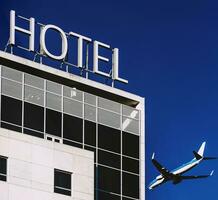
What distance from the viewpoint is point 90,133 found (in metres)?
109

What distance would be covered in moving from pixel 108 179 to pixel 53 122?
6.94 meters

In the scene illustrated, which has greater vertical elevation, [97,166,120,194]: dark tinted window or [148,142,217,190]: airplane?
[148,142,217,190]: airplane

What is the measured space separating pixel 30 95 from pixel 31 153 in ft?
29.4

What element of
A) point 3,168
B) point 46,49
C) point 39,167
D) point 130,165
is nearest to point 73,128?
point 130,165

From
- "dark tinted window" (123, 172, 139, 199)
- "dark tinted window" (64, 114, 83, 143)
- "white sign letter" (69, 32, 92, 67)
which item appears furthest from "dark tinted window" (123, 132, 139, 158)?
"white sign letter" (69, 32, 92, 67)

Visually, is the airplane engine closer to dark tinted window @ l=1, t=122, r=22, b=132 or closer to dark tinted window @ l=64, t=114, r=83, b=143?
dark tinted window @ l=64, t=114, r=83, b=143

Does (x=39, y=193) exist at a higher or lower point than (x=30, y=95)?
lower

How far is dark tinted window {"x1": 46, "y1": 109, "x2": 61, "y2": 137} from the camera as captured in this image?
106m

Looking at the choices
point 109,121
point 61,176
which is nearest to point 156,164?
point 109,121

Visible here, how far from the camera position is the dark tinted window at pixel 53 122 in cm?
10588

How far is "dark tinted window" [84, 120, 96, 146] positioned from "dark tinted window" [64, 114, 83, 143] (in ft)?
2.09

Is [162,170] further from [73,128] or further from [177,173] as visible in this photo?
[73,128]

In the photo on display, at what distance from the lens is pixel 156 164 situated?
19038 centimetres

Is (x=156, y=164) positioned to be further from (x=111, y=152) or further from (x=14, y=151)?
(x=14, y=151)
